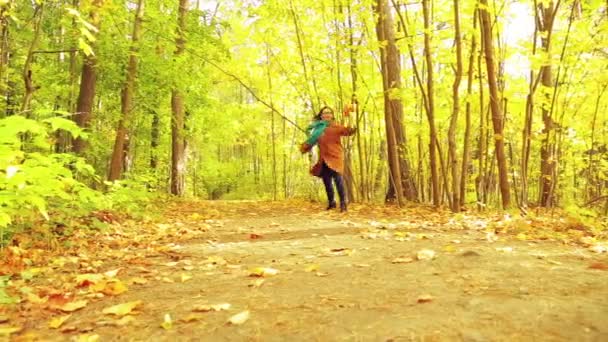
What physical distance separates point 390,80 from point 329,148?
297 centimetres

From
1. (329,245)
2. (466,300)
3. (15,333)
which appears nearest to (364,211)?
(329,245)

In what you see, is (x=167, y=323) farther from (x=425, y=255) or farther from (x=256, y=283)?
(x=425, y=255)

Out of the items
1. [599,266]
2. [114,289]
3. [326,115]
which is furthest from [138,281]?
[326,115]

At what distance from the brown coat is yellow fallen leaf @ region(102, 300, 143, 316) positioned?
5.75 meters

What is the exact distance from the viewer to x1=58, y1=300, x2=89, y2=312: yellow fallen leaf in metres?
2.63

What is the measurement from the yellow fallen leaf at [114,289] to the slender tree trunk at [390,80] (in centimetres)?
616

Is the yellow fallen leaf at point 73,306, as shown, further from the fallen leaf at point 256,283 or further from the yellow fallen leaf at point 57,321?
the fallen leaf at point 256,283

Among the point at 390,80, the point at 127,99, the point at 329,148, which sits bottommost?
the point at 329,148

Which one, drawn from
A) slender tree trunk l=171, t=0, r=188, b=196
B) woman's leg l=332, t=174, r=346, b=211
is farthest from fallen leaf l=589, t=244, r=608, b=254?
slender tree trunk l=171, t=0, r=188, b=196

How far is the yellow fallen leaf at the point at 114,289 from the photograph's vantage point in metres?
3.00

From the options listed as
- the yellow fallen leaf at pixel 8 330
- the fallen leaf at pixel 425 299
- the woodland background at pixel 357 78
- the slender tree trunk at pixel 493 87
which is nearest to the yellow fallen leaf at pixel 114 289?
the yellow fallen leaf at pixel 8 330

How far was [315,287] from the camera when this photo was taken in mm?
2959

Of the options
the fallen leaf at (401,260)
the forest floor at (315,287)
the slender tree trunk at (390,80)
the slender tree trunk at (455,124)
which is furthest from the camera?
the slender tree trunk at (390,80)

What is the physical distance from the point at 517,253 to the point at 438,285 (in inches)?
52.9
